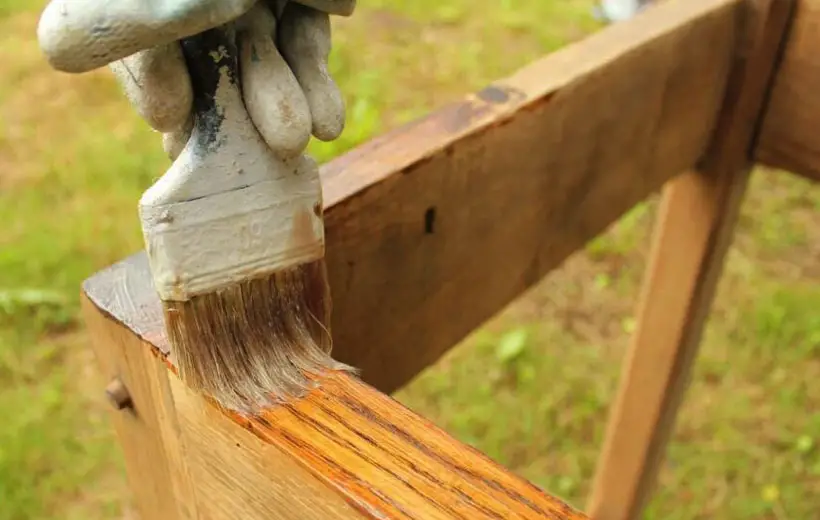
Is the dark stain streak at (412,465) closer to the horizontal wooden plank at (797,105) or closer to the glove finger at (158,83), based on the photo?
the glove finger at (158,83)

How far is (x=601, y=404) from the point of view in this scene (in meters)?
1.40

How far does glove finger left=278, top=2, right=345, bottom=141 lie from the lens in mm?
379

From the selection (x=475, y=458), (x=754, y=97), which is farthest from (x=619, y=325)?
(x=475, y=458)

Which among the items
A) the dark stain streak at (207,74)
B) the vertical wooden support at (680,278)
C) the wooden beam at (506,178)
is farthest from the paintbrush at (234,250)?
the vertical wooden support at (680,278)

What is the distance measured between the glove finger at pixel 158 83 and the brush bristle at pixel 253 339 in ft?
0.28

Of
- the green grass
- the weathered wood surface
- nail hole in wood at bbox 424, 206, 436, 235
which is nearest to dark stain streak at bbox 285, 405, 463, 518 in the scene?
the weathered wood surface

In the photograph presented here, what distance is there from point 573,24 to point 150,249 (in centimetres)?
183

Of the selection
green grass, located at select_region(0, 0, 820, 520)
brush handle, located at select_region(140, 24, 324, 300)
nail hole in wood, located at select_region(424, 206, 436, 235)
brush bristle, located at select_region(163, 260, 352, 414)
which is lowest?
green grass, located at select_region(0, 0, 820, 520)

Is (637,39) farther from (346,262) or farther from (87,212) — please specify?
(87,212)

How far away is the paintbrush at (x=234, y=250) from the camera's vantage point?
1.22 feet

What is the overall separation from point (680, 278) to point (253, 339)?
64cm

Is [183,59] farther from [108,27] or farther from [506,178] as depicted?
[506,178]

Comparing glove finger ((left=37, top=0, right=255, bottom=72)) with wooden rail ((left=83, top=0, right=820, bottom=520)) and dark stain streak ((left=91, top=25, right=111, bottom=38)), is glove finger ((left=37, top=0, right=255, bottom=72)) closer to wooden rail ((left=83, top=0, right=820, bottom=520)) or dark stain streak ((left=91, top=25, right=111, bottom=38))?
dark stain streak ((left=91, top=25, right=111, bottom=38))

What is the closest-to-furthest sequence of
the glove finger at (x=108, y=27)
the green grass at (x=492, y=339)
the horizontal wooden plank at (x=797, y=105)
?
the glove finger at (x=108, y=27) < the horizontal wooden plank at (x=797, y=105) < the green grass at (x=492, y=339)
